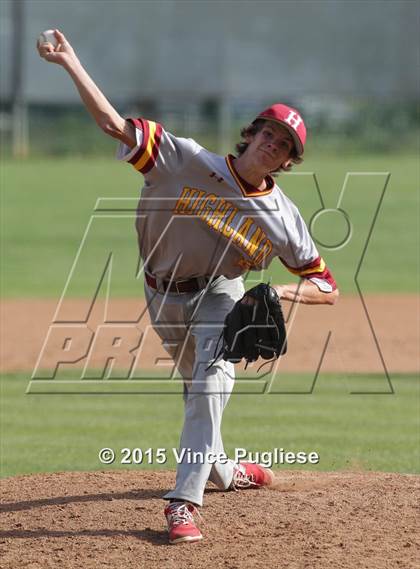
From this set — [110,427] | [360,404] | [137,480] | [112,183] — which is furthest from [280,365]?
[112,183]

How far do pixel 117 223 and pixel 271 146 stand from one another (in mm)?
16787

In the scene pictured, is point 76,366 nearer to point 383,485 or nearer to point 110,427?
point 110,427

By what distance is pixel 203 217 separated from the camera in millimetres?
5172

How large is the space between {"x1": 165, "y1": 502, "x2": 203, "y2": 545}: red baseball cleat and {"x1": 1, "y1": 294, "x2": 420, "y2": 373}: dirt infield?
4.74 m

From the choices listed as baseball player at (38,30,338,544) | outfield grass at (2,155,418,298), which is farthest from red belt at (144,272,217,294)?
outfield grass at (2,155,418,298)

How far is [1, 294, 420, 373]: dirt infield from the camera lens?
10.3 m

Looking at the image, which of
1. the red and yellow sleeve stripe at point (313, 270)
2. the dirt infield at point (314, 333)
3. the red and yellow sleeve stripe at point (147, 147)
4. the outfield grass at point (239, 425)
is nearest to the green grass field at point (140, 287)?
the outfield grass at point (239, 425)

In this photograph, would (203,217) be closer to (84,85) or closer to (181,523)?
(84,85)

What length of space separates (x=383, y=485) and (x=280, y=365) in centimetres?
434

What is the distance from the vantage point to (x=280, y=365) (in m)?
10.1

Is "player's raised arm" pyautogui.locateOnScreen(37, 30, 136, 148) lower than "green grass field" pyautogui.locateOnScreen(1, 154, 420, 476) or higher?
lower

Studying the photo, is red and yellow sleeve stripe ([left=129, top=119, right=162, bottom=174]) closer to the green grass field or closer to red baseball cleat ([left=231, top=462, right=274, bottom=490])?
red baseball cleat ([left=231, top=462, right=274, bottom=490])

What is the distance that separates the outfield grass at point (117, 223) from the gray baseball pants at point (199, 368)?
813 cm

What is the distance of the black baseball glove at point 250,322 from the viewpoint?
4965 millimetres
